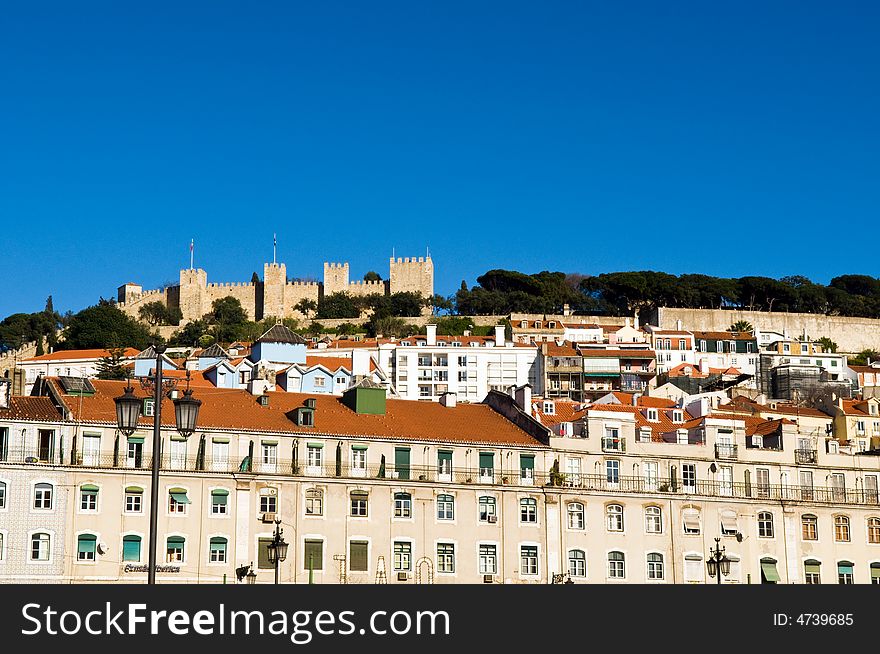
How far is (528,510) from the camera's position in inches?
2019

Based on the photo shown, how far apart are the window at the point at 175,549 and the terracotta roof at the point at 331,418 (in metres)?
4.17

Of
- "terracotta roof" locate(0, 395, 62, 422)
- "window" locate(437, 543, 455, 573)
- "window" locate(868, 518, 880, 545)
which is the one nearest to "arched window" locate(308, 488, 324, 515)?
"window" locate(437, 543, 455, 573)

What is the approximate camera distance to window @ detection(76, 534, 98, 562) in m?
45.8

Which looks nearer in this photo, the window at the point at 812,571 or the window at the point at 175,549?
the window at the point at 175,549

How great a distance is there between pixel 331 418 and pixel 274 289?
9989 cm

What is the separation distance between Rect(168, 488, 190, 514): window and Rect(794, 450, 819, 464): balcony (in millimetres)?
24506

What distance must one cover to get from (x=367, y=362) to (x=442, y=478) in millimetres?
39461

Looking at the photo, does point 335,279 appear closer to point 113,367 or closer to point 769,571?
point 113,367

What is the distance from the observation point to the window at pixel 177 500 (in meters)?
47.3

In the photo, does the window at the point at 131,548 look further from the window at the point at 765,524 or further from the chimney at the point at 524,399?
the window at the point at 765,524

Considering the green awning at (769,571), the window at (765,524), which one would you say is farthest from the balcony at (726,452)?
the green awning at (769,571)

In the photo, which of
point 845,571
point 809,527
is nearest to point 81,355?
point 809,527

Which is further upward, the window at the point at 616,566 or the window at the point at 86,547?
the window at the point at 86,547

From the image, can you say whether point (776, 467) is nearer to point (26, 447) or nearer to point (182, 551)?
point (182, 551)
